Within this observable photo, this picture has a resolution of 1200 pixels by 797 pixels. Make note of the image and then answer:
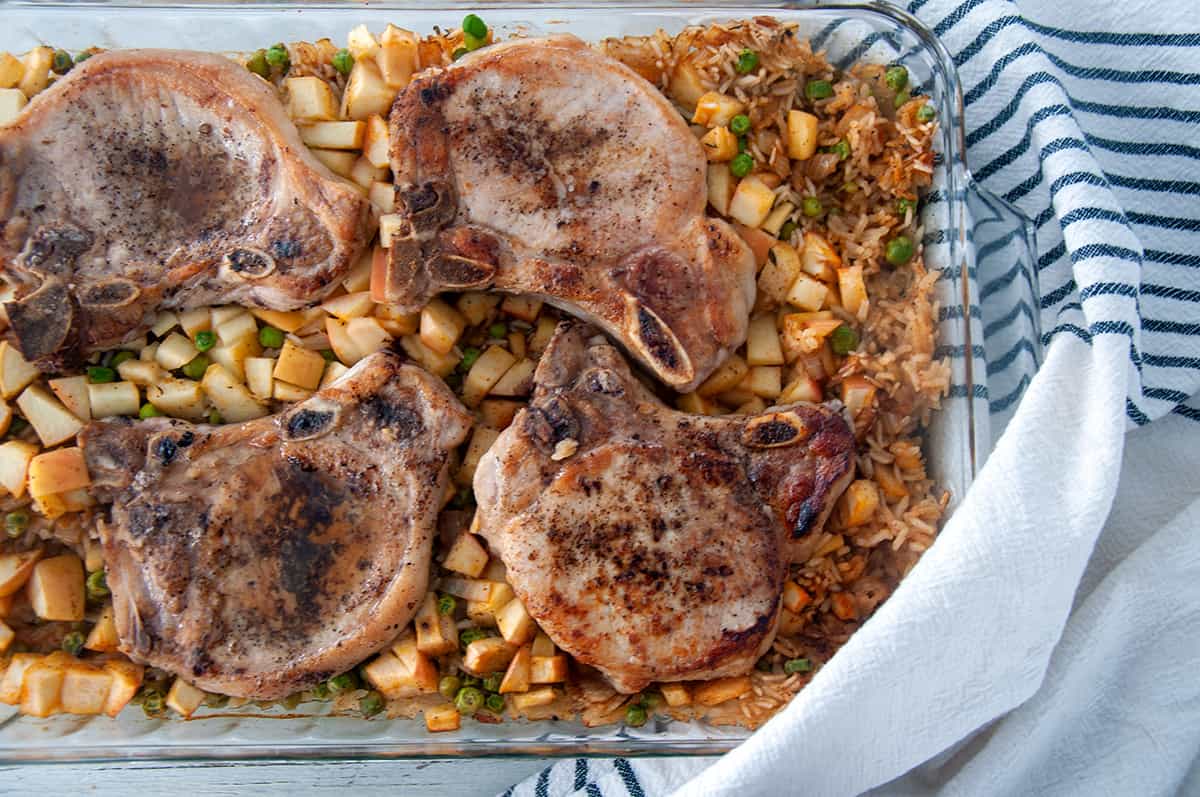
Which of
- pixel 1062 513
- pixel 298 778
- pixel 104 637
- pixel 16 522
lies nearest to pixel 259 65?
pixel 16 522

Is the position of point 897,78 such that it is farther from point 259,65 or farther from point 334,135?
point 259,65

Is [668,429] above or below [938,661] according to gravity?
above

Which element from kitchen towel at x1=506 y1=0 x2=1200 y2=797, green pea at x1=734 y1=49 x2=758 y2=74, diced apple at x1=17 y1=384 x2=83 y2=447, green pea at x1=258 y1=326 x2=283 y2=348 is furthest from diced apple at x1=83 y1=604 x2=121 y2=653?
green pea at x1=734 y1=49 x2=758 y2=74

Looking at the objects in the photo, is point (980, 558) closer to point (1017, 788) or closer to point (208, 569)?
point (1017, 788)

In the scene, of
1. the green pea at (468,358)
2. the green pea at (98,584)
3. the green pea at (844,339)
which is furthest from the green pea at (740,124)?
the green pea at (98,584)

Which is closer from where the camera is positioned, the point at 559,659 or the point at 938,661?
the point at 938,661

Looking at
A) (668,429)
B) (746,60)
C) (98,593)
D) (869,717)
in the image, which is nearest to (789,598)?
(869,717)

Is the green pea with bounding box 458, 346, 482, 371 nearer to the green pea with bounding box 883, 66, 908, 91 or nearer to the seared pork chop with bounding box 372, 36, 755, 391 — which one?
the seared pork chop with bounding box 372, 36, 755, 391

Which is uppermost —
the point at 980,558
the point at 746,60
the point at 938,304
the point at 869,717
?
the point at 746,60
